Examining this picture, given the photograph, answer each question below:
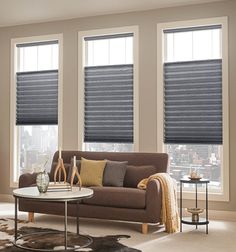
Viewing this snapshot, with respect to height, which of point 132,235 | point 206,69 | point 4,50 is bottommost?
point 132,235

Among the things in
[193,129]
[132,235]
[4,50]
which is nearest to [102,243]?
[132,235]

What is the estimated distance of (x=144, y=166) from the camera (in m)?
5.87

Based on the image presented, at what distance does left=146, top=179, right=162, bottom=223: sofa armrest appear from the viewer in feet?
16.4

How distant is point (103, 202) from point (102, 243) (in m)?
0.80

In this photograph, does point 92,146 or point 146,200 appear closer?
point 146,200

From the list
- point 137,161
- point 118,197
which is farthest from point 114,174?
point 118,197

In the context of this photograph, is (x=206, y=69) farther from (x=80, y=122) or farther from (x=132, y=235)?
(x=132, y=235)

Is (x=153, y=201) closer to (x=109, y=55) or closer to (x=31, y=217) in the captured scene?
(x=31, y=217)

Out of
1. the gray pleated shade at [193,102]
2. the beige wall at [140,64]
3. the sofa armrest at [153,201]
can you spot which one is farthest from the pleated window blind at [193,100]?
the sofa armrest at [153,201]

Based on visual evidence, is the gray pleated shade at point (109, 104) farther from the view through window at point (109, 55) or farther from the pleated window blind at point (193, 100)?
the pleated window blind at point (193, 100)

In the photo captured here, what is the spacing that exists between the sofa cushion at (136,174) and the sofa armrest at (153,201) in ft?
2.33

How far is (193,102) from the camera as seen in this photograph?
20.1 ft

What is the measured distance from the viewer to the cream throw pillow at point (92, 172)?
227 inches

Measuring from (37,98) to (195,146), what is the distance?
282cm
